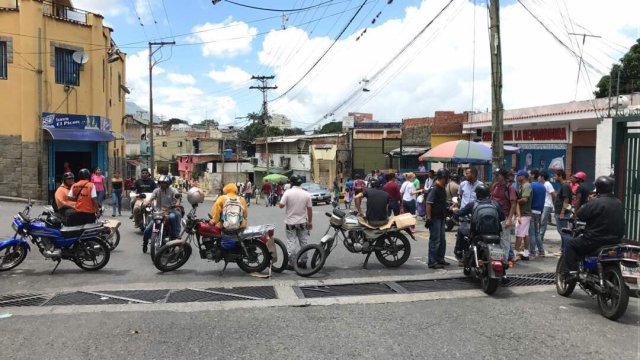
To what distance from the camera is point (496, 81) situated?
11.5 metres

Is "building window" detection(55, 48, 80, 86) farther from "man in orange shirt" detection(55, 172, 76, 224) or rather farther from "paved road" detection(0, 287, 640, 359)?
"paved road" detection(0, 287, 640, 359)

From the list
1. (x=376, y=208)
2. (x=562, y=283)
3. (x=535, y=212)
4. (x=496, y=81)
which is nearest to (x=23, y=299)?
(x=376, y=208)

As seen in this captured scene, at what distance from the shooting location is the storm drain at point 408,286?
713 centimetres

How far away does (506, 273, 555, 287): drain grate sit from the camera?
25.3 feet

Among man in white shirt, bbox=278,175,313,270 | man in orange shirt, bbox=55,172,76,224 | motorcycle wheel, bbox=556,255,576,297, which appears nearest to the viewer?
motorcycle wheel, bbox=556,255,576,297

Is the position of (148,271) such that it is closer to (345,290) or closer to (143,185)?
(345,290)

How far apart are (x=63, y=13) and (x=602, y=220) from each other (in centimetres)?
2572

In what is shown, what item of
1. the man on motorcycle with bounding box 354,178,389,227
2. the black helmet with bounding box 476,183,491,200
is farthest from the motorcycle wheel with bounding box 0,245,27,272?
the black helmet with bounding box 476,183,491,200

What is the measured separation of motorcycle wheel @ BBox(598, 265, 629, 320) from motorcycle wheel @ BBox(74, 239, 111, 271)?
7214 mm

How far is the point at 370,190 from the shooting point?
29.0ft

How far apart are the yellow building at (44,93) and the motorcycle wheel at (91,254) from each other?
1629 centimetres

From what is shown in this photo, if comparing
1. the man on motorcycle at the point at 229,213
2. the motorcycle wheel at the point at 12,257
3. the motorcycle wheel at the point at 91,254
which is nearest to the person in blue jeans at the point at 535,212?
the man on motorcycle at the point at 229,213

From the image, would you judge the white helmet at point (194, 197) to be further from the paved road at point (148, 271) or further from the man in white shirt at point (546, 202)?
the man in white shirt at point (546, 202)

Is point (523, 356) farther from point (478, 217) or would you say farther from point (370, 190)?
point (370, 190)
